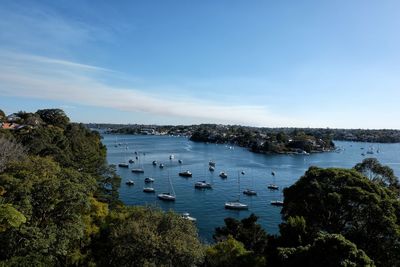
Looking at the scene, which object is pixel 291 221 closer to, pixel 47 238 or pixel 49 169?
pixel 47 238

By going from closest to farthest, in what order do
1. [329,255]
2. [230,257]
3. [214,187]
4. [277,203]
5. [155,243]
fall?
[329,255]
[155,243]
[230,257]
[277,203]
[214,187]

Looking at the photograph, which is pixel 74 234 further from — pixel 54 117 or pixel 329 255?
pixel 54 117

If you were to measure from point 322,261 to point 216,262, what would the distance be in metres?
5.62

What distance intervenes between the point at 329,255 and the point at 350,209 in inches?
366

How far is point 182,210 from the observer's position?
50750mm

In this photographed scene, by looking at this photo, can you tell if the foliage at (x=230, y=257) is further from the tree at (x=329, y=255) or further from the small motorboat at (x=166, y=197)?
the small motorboat at (x=166, y=197)

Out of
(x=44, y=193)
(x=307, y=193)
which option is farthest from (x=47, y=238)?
(x=307, y=193)

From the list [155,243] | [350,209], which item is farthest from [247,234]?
[155,243]

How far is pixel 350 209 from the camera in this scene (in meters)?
22.3

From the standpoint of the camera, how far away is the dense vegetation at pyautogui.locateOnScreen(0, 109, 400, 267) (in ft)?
46.2

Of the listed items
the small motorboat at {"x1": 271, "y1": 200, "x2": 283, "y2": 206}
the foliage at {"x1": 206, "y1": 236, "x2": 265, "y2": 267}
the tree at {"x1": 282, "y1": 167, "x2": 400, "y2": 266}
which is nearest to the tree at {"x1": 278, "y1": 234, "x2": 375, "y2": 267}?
the foliage at {"x1": 206, "y1": 236, "x2": 265, "y2": 267}

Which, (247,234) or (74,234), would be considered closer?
(74,234)

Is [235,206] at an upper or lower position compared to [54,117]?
lower

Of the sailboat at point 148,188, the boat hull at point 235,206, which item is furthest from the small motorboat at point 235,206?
the sailboat at point 148,188
